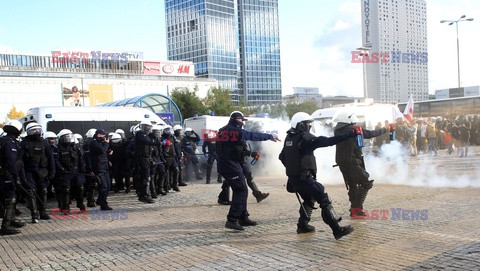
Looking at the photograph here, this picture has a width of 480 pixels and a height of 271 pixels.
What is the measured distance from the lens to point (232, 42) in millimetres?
133250

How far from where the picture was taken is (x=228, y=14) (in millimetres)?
132625

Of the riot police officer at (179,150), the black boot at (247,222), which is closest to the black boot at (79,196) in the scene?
the riot police officer at (179,150)

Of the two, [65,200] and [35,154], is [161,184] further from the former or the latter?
[35,154]

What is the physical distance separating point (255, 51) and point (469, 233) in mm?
135031

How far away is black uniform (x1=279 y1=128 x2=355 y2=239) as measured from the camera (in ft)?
20.1

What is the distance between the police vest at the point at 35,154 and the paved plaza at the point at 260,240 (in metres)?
1.18

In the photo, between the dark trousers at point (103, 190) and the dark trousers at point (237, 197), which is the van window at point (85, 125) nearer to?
the dark trousers at point (103, 190)

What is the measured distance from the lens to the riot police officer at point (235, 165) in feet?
23.8

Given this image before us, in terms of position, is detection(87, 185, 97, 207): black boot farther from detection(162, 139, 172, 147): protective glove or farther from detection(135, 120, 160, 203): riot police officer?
detection(162, 139, 172, 147): protective glove

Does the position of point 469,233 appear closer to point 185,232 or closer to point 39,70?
point 185,232

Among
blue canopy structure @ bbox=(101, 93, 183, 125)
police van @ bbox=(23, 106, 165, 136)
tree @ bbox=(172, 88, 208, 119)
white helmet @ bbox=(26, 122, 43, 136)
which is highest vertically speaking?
tree @ bbox=(172, 88, 208, 119)

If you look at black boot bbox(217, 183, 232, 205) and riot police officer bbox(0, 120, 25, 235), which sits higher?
riot police officer bbox(0, 120, 25, 235)

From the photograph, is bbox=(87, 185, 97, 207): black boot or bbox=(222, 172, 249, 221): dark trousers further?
bbox=(87, 185, 97, 207): black boot

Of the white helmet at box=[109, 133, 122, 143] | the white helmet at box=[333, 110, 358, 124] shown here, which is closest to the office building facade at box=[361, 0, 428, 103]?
the white helmet at box=[109, 133, 122, 143]
